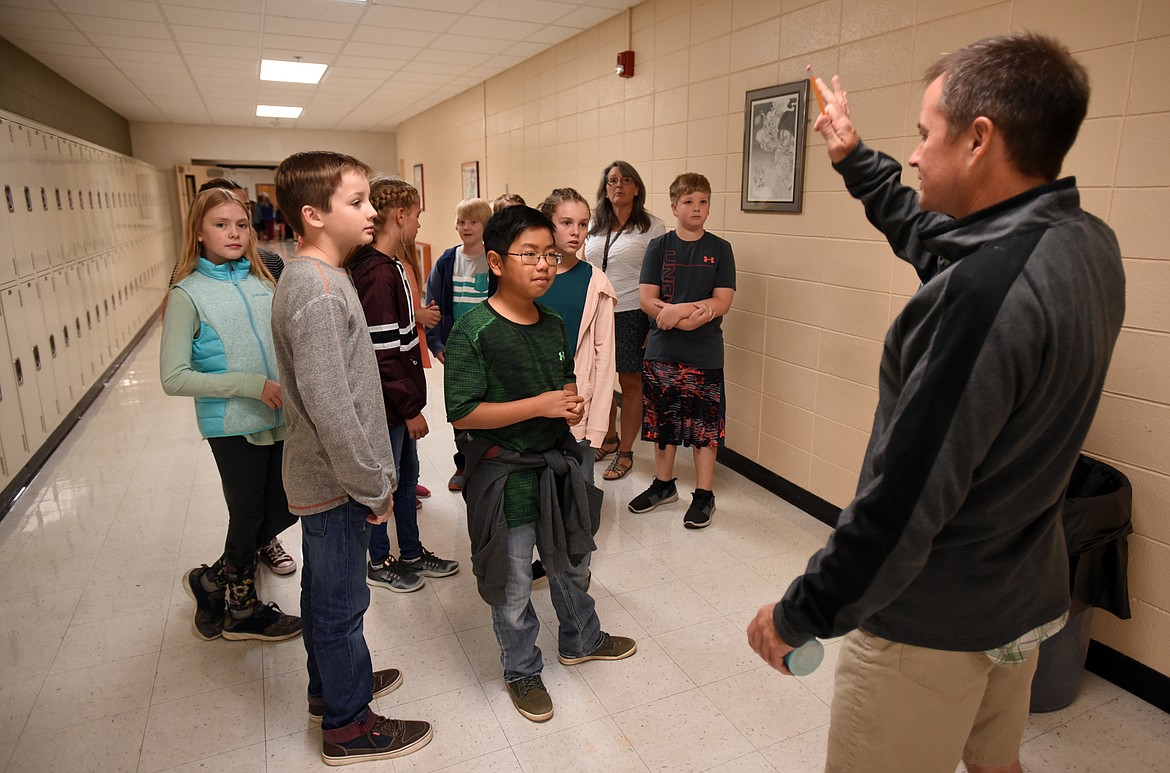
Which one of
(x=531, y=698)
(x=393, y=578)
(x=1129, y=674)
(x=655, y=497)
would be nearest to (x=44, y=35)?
(x=393, y=578)

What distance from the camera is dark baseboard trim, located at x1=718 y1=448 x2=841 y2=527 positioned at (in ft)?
10.7

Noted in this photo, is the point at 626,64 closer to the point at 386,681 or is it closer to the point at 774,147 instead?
→ the point at 774,147

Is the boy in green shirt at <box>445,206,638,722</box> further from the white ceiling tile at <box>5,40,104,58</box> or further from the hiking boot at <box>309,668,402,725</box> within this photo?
the white ceiling tile at <box>5,40,104,58</box>

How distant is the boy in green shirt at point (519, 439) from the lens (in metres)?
1.81

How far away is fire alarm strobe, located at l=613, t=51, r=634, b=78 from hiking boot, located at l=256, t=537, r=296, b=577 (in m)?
3.56

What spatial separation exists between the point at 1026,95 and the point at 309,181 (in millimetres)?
1358

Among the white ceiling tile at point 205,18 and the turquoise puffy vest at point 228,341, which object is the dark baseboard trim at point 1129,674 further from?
the white ceiling tile at point 205,18

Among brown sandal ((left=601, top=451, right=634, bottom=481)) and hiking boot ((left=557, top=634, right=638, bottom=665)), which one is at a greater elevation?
brown sandal ((left=601, top=451, right=634, bottom=481))

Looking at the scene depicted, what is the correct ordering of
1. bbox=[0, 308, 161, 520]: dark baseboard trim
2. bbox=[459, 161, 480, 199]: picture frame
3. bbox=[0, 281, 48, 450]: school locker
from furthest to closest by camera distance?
bbox=[459, 161, 480, 199]: picture frame < bbox=[0, 281, 48, 450]: school locker < bbox=[0, 308, 161, 520]: dark baseboard trim

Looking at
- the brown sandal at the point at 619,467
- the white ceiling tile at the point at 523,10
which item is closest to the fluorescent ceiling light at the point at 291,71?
the white ceiling tile at the point at 523,10

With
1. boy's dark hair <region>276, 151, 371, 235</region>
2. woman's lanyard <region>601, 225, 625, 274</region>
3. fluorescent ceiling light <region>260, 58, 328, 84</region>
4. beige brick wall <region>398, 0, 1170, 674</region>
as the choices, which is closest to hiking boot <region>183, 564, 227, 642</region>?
boy's dark hair <region>276, 151, 371, 235</region>

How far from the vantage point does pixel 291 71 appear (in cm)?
681

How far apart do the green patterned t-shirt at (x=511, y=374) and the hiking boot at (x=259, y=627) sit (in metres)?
1.01

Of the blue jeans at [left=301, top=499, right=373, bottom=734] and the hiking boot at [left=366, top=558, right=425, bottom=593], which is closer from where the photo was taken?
the blue jeans at [left=301, top=499, right=373, bottom=734]
